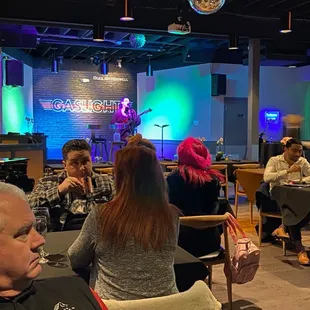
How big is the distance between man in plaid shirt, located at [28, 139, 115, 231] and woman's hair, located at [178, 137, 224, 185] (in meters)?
0.79

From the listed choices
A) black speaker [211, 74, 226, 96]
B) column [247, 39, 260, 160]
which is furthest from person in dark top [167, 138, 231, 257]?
black speaker [211, 74, 226, 96]

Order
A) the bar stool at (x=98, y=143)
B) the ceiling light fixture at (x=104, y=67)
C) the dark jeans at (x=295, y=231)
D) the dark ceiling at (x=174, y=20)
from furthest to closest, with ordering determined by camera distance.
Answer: the bar stool at (x=98, y=143), the ceiling light fixture at (x=104, y=67), the dark ceiling at (x=174, y=20), the dark jeans at (x=295, y=231)

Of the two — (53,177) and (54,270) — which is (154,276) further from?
(53,177)

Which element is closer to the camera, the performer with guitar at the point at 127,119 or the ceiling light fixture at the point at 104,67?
the ceiling light fixture at the point at 104,67

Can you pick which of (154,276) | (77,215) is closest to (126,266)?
(154,276)

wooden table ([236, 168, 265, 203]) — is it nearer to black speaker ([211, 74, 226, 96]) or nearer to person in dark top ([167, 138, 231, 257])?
person in dark top ([167, 138, 231, 257])

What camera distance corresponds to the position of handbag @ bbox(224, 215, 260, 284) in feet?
10.1

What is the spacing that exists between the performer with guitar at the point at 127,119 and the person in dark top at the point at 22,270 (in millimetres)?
13466

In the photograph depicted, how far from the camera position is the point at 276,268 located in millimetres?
4414

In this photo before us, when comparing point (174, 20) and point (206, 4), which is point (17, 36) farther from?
point (206, 4)

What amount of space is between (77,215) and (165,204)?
1021 mm

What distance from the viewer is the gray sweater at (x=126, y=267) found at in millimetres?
1913

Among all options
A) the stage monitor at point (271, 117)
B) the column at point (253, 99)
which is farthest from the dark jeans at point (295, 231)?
the stage monitor at point (271, 117)

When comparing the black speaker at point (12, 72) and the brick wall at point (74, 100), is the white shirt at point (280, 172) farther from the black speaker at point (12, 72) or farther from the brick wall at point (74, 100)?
the brick wall at point (74, 100)
